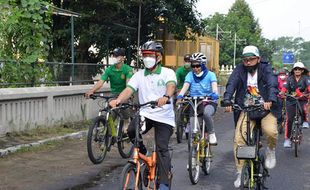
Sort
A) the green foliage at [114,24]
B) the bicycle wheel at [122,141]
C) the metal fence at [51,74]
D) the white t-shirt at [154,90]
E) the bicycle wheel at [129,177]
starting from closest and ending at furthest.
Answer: the bicycle wheel at [129,177] → the white t-shirt at [154,90] → the bicycle wheel at [122,141] → the metal fence at [51,74] → the green foliage at [114,24]

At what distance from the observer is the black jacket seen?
20.8ft

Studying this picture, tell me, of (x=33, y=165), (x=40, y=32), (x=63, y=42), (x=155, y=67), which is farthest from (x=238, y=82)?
(x=63, y=42)

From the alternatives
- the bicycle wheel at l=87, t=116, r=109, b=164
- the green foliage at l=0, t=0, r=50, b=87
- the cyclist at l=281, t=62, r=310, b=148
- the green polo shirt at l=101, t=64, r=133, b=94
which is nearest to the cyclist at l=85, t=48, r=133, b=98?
the green polo shirt at l=101, t=64, r=133, b=94

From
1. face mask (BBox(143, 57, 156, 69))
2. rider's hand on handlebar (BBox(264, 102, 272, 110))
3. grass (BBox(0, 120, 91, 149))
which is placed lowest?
grass (BBox(0, 120, 91, 149))

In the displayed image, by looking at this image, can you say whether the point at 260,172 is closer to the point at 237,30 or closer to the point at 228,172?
the point at 228,172

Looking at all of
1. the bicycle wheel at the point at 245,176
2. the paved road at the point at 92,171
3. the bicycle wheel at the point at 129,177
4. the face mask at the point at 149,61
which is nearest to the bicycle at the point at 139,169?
Result: the bicycle wheel at the point at 129,177

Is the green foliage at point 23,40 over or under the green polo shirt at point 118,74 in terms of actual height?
over

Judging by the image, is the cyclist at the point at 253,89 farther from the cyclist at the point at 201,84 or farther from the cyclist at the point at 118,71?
the cyclist at the point at 118,71

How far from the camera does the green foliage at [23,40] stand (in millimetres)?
10500

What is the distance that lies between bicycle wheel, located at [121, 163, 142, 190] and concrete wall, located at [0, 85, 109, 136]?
532 centimetres

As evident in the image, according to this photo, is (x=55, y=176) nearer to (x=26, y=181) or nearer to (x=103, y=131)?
(x=26, y=181)

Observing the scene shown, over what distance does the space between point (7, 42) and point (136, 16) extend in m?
8.36

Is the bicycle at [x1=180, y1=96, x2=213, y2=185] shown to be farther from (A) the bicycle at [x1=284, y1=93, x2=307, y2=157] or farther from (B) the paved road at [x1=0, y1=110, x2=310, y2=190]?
(A) the bicycle at [x1=284, y1=93, x2=307, y2=157]

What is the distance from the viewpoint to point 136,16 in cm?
1920
